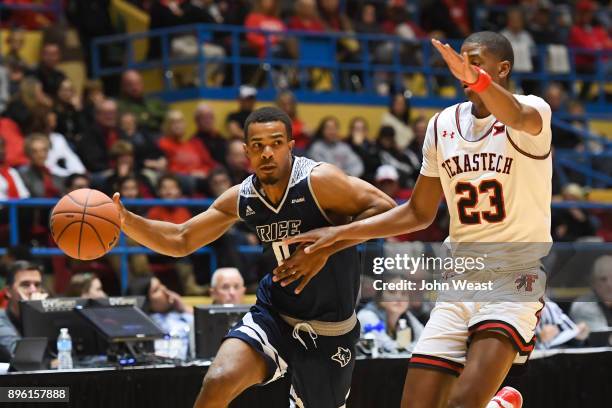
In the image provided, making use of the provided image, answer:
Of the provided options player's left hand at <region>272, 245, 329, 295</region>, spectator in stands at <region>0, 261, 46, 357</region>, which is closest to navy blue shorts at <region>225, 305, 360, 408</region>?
player's left hand at <region>272, 245, 329, 295</region>

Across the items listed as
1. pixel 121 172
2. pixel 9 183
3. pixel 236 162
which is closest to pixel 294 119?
pixel 236 162

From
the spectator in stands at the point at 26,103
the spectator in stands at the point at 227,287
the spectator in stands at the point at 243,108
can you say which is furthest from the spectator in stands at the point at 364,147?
the spectator in stands at the point at 227,287

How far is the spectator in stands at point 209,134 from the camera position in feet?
47.8

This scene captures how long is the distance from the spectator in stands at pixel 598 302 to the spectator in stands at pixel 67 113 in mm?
6179

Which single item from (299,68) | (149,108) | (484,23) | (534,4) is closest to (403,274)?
(149,108)

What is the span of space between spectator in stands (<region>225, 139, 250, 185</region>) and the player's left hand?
271 inches

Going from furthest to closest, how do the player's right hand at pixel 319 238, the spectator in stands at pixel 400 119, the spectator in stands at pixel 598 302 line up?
the spectator in stands at pixel 400 119 < the spectator in stands at pixel 598 302 < the player's right hand at pixel 319 238

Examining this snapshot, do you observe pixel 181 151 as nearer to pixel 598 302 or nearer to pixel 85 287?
pixel 85 287

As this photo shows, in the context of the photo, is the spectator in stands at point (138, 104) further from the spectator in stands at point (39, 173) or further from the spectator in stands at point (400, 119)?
the spectator in stands at point (400, 119)

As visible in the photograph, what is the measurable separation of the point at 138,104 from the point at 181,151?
1.42 meters

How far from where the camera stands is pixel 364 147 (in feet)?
50.3

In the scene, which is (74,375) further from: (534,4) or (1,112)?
(534,4)

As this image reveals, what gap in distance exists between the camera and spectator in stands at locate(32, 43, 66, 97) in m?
14.7

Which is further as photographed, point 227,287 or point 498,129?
point 227,287
